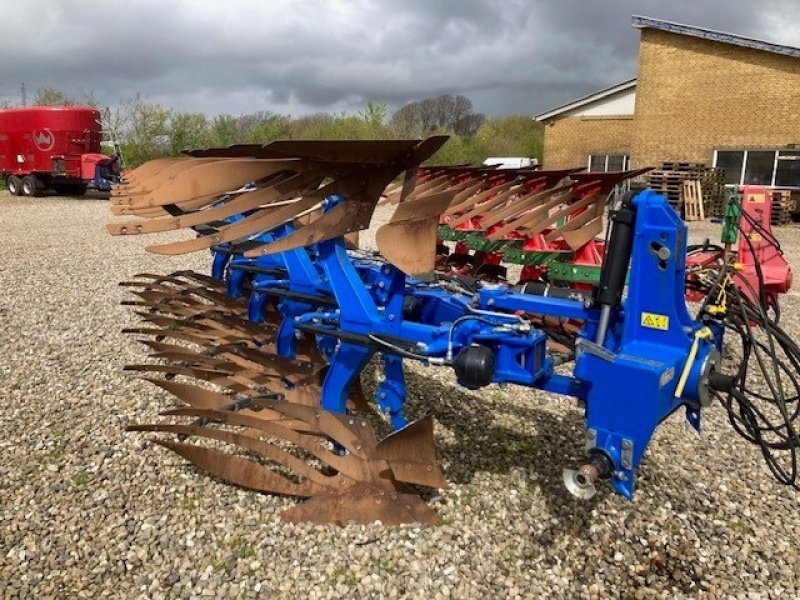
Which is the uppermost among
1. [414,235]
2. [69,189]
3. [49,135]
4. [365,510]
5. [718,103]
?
[718,103]

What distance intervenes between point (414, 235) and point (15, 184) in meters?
21.3

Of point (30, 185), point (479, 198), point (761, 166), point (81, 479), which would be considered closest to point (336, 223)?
point (81, 479)

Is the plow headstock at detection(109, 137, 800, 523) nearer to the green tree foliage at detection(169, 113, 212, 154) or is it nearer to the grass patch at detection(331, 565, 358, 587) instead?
A: the grass patch at detection(331, 565, 358, 587)

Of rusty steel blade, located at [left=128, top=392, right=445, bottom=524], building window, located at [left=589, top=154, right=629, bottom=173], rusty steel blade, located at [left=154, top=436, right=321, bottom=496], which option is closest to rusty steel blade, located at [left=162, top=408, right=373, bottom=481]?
rusty steel blade, located at [left=128, top=392, right=445, bottom=524]

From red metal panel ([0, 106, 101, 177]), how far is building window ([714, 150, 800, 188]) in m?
17.5

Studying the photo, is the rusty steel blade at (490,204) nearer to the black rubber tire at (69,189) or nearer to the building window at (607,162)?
the building window at (607,162)

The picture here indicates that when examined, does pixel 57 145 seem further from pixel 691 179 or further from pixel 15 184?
pixel 691 179

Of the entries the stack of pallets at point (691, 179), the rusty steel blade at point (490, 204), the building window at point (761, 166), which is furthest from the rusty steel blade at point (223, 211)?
the building window at point (761, 166)

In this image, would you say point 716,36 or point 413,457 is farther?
point 716,36

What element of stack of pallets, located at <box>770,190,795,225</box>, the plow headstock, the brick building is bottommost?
the plow headstock

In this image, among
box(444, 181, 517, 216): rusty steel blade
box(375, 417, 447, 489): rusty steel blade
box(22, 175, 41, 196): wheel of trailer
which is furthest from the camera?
box(22, 175, 41, 196): wheel of trailer

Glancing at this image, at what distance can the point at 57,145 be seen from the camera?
59.5 feet

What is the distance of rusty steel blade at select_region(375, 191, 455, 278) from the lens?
2.46m

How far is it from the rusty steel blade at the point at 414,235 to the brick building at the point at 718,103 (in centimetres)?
1675
